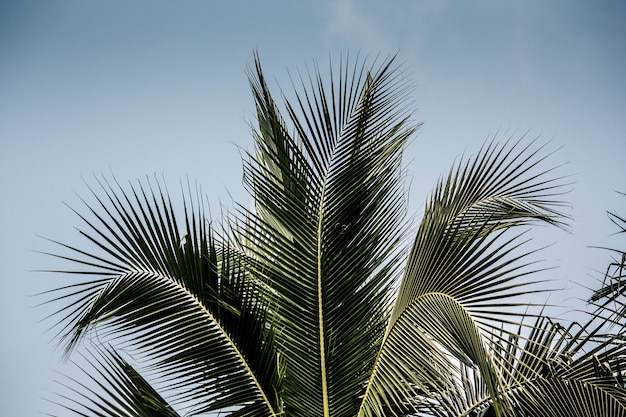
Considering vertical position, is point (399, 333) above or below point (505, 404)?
above

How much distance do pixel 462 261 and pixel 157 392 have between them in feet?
6.69

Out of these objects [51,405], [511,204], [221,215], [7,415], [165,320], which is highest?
[511,204]

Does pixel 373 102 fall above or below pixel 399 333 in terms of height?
above

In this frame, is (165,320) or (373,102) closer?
(165,320)

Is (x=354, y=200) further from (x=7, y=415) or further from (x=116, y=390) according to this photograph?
(x=7, y=415)

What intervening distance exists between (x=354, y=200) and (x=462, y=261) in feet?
2.63

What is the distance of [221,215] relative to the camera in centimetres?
398

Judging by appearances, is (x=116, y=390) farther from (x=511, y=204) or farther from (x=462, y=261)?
(x=511, y=204)

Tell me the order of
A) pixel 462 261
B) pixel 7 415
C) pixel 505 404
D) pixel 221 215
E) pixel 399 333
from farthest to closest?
pixel 7 415
pixel 221 215
pixel 505 404
pixel 399 333
pixel 462 261

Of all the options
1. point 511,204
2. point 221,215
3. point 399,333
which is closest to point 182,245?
point 221,215

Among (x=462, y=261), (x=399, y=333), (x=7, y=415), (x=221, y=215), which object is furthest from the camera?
(x=7, y=415)

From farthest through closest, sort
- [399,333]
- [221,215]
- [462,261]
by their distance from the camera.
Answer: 1. [221,215]
2. [399,333]
3. [462,261]

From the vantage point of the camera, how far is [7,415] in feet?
30.9

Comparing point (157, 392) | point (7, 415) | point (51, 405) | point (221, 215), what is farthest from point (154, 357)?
point (7, 415)
